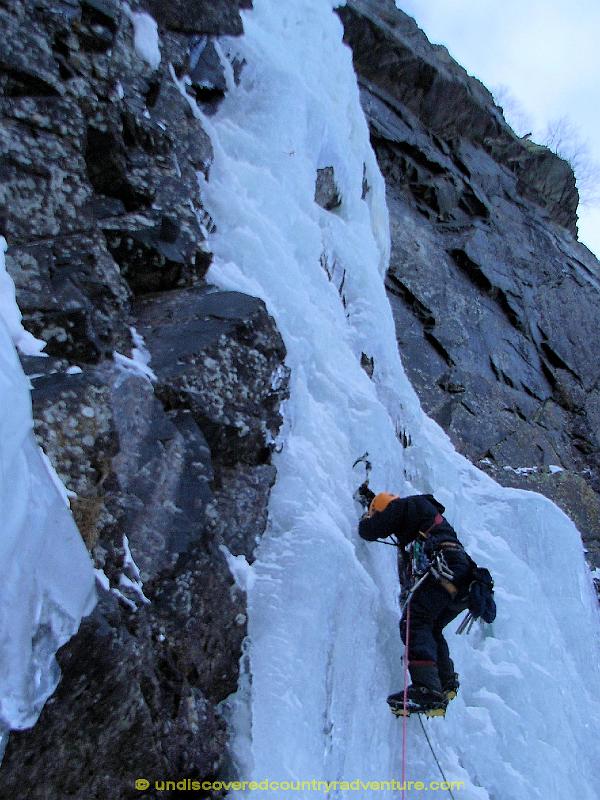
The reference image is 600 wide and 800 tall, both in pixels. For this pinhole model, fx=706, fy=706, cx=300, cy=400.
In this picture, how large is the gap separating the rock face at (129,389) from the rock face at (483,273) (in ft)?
19.0

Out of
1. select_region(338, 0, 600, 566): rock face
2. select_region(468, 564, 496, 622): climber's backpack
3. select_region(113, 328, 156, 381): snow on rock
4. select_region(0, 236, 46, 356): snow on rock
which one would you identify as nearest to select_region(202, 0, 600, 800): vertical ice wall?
select_region(468, 564, 496, 622): climber's backpack

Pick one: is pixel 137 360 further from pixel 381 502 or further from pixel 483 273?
pixel 483 273

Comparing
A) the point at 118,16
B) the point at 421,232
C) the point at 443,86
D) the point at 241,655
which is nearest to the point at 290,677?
the point at 241,655

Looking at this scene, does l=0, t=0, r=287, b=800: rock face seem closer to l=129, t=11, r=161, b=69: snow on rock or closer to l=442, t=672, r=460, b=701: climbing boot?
→ l=129, t=11, r=161, b=69: snow on rock

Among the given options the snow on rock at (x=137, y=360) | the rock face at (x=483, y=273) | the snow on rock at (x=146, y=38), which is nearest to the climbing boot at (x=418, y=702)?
the snow on rock at (x=137, y=360)

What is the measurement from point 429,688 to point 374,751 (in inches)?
16.5

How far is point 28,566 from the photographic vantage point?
7.02 feet

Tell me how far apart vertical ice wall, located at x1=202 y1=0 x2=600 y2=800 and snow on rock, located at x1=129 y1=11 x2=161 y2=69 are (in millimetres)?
645

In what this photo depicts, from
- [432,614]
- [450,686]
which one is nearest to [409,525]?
[432,614]

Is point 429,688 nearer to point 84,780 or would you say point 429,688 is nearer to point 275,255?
point 84,780

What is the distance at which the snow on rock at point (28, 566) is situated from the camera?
6.68 feet

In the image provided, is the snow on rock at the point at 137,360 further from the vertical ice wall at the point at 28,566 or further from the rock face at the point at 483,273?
the rock face at the point at 483,273

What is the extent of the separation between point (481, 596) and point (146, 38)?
14.8 feet

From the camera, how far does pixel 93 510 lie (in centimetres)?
291
